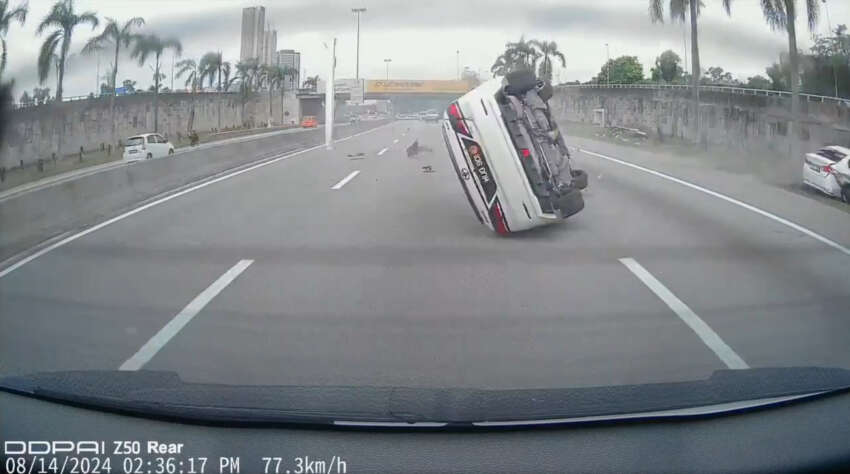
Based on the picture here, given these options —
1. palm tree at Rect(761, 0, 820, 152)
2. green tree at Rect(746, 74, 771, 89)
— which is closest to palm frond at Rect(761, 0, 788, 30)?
palm tree at Rect(761, 0, 820, 152)

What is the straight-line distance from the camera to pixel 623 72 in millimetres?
19453

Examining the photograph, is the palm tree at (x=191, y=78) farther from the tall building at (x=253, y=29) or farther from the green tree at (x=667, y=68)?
the green tree at (x=667, y=68)

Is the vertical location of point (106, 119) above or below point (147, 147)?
above

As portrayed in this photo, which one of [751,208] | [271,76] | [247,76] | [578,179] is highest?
[271,76]

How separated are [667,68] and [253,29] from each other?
1624 centimetres

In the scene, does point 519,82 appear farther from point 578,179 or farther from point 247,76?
point 247,76

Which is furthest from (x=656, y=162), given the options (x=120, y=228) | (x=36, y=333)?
(x=36, y=333)

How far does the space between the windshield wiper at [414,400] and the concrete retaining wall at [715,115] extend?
7587mm

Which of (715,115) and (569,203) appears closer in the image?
(569,203)

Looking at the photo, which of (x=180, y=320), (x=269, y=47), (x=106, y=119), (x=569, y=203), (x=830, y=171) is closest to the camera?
(x=180, y=320)

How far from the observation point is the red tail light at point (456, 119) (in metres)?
9.74

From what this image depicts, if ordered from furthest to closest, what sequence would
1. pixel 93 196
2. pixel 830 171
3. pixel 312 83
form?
pixel 312 83 → pixel 93 196 → pixel 830 171

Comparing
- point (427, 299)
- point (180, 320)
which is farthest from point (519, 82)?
point (180, 320)

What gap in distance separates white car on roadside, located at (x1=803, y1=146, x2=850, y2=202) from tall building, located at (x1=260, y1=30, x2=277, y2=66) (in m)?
9.12
